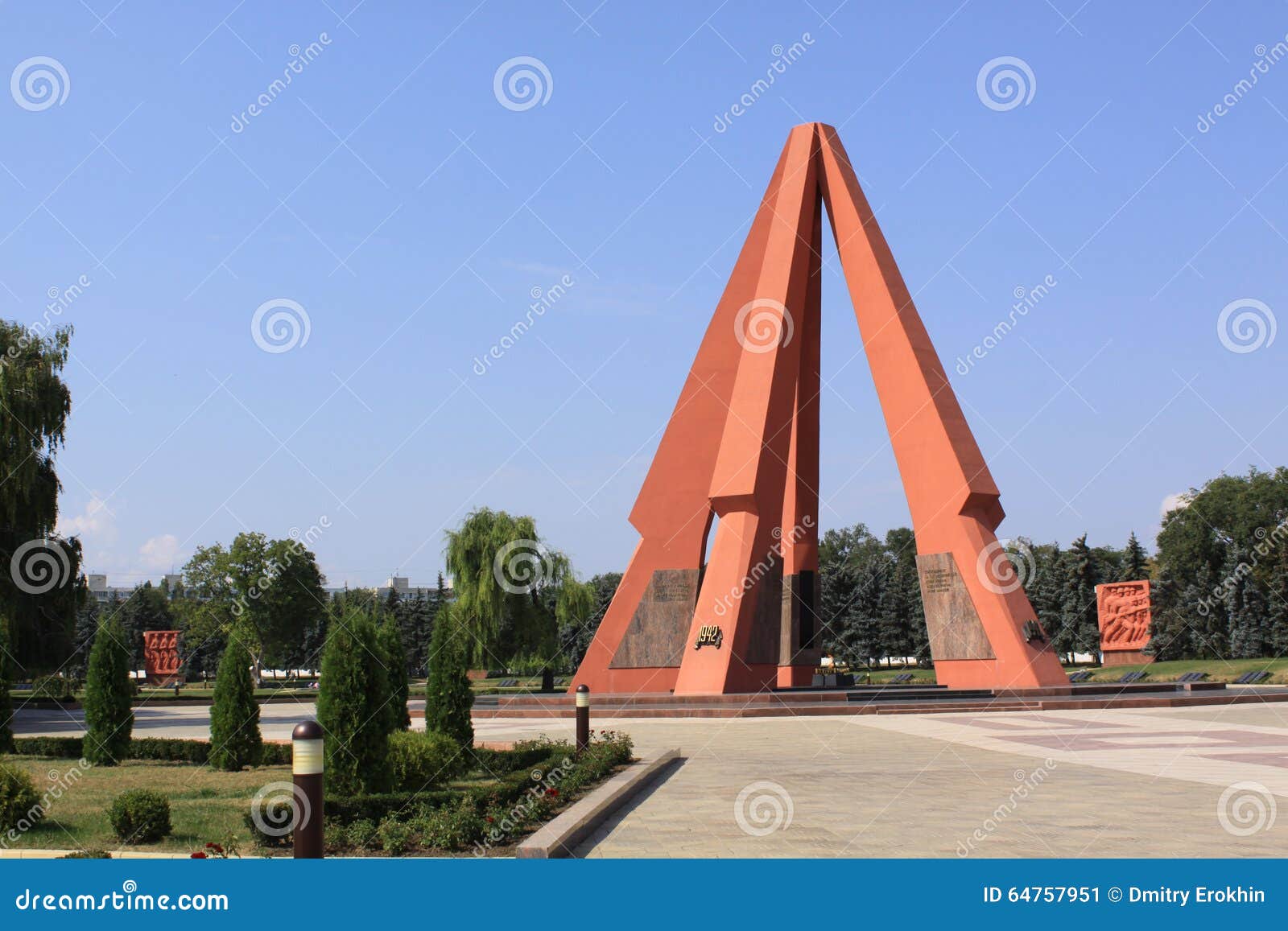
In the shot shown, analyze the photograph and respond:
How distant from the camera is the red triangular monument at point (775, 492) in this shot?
21.4m

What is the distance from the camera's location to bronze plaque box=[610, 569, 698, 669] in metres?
22.8

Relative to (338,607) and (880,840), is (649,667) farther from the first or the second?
(880,840)

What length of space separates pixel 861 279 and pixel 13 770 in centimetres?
1932

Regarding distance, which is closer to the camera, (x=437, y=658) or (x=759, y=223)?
(x=437, y=658)

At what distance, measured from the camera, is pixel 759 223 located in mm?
25359

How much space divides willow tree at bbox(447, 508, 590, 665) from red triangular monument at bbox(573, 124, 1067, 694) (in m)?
11.9

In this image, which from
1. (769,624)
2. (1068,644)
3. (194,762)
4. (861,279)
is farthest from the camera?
(1068,644)

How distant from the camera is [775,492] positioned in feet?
72.0

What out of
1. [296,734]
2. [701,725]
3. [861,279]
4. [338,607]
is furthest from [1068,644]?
[296,734]

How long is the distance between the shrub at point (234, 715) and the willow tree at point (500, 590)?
22494 millimetres

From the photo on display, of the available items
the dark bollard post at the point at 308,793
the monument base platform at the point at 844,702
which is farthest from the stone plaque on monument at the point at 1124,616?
the dark bollard post at the point at 308,793

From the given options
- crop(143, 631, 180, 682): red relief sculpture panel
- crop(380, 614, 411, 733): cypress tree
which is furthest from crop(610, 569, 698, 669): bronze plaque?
crop(143, 631, 180, 682): red relief sculpture panel

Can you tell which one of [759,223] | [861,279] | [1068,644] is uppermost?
[759,223]

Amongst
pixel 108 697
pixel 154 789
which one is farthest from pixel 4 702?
pixel 154 789
